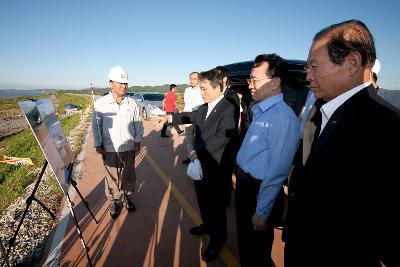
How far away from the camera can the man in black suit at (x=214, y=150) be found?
295cm

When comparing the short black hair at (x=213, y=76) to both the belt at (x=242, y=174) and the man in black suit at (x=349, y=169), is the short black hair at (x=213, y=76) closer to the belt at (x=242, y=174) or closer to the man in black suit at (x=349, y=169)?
the belt at (x=242, y=174)

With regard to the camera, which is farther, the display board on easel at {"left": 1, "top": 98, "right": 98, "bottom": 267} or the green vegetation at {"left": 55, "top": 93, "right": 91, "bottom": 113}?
the green vegetation at {"left": 55, "top": 93, "right": 91, "bottom": 113}

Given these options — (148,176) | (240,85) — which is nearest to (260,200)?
(240,85)

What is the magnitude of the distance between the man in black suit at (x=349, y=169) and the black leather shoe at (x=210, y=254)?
6.33 feet

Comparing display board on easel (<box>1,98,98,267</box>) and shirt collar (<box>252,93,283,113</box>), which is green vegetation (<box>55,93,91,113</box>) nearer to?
display board on easel (<box>1,98,98,267</box>)

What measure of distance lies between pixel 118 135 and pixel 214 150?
6.74 ft

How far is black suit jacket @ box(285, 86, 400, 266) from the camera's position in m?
1.10

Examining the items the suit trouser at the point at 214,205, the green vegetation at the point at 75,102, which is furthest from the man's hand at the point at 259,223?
the green vegetation at the point at 75,102

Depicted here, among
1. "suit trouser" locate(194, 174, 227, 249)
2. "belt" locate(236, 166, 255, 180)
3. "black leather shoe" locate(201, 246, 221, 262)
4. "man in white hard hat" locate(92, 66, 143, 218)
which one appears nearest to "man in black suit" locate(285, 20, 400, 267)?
"belt" locate(236, 166, 255, 180)

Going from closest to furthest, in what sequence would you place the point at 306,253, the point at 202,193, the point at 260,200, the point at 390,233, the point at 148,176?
the point at 390,233
the point at 306,253
the point at 260,200
the point at 202,193
the point at 148,176

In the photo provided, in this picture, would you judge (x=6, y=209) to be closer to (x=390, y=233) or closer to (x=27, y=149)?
(x=390, y=233)

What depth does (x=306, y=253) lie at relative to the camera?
1.44 meters

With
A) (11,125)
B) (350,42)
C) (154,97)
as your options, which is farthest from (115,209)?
(11,125)

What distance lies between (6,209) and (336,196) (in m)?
5.72
